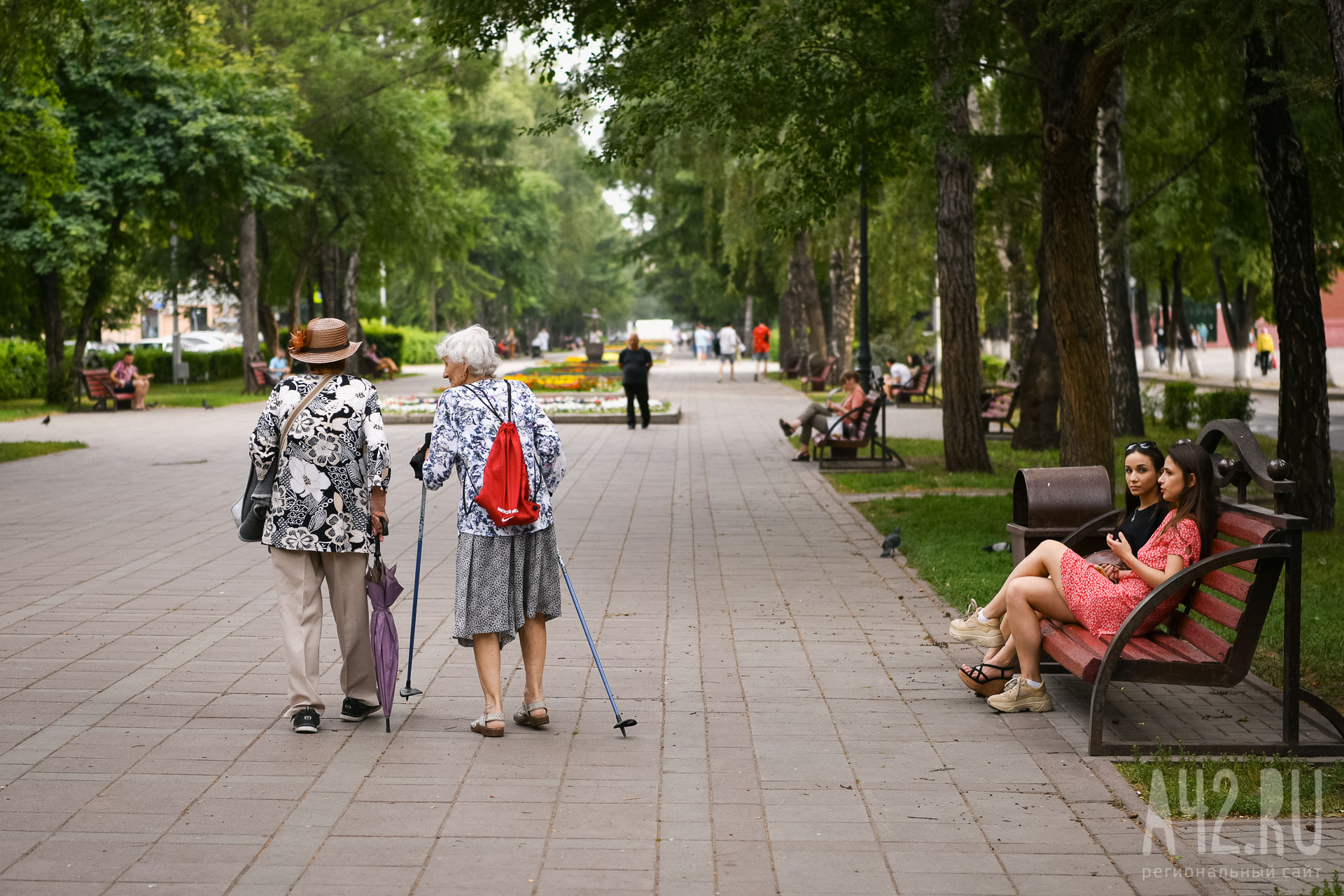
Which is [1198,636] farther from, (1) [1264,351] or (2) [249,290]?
(1) [1264,351]

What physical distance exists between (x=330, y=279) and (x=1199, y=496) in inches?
1486

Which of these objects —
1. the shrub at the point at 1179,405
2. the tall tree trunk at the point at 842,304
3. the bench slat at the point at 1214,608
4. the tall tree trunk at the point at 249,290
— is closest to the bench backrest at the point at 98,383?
the tall tree trunk at the point at 249,290

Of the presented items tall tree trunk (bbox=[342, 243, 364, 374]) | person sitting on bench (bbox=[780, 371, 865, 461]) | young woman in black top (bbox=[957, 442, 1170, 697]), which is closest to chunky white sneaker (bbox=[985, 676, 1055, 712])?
young woman in black top (bbox=[957, 442, 1170, 697])

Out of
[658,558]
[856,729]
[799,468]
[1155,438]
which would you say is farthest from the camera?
[1155,438]

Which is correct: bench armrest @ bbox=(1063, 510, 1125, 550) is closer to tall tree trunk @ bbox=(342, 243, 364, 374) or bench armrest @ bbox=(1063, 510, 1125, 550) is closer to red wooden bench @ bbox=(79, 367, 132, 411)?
red wooden bench @ bbox=(79, 367, 132, 411)

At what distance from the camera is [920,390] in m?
30.0

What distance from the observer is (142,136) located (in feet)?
88.9

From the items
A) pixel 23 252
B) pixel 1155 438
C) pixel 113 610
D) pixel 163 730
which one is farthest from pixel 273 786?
pixel 23 252

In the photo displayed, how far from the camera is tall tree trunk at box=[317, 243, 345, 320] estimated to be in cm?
4047

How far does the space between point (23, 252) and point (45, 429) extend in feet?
14.9

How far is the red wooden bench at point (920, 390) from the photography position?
2936cm

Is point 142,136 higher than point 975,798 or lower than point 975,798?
higher

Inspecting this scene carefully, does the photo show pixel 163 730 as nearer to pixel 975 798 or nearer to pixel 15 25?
pixel 975 798

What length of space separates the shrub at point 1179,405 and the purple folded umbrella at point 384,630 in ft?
58.2
